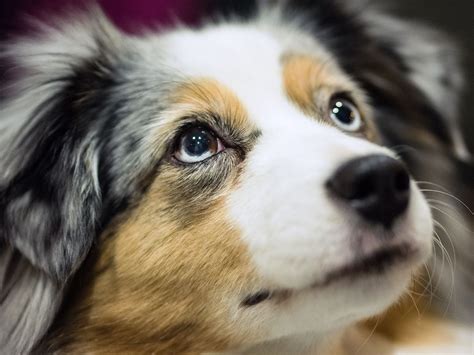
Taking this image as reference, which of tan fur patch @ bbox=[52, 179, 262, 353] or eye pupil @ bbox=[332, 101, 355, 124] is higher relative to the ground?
eye pupil @ bbox=[332, 101, 355, 124]

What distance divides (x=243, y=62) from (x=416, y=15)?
482 mm

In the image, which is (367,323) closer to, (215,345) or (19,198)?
(215,345)

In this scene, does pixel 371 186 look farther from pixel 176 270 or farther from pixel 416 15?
pixel 416 15

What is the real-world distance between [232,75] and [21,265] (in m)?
0.44

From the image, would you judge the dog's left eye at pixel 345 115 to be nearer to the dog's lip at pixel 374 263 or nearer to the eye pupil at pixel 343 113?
the eye pupil at pixel 343 113

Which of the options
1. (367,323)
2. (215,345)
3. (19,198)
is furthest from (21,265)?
(367,323)

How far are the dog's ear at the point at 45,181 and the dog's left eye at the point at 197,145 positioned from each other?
137mm

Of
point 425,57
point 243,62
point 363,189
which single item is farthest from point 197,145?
point 425,57

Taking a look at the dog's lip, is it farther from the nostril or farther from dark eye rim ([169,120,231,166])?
dark eye rim ([169,120,231,166])

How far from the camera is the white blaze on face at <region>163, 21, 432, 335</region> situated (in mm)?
732

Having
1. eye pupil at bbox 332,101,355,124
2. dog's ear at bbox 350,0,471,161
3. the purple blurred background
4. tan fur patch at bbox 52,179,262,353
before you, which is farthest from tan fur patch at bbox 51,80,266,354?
dog's ear at bbox 350,0,471,161

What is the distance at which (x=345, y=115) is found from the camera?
42.0 inches

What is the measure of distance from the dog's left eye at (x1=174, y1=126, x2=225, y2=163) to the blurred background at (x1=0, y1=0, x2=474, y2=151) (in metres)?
0.37

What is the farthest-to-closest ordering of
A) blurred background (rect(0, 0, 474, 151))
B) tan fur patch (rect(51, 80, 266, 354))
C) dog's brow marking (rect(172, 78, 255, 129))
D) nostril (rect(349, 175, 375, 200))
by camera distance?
1. blurred background (rect(0, 0, 474, 151))
2. dog's brow marking (rect(172, 78, 255, 129))
3. tan fur patch (rect(51, 80, 266, 354))
4. nostril (rect(349, 175, 375, 200))
